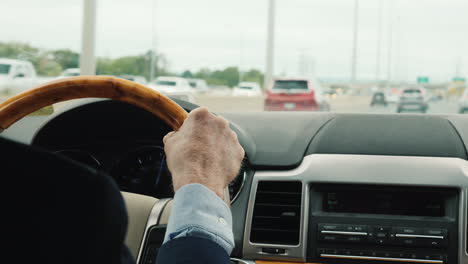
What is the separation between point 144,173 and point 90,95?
2.86 feet

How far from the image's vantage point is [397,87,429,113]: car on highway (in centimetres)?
3123

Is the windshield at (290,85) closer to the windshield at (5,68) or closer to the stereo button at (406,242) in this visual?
the windshield at (5,68)

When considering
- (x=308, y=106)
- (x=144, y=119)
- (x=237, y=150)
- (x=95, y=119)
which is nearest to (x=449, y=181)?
(x=144, y=119)

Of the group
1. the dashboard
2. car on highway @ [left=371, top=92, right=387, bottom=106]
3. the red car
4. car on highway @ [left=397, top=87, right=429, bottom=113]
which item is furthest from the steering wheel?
car on highway @ [left=371, top=92, right=387, bottom=106]

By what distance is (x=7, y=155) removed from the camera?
924 mm

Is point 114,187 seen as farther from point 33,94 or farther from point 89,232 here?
point 33,94

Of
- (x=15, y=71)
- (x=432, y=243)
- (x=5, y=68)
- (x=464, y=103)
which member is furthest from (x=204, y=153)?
(x=464, y=103)

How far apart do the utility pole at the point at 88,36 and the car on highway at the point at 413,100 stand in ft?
72.5

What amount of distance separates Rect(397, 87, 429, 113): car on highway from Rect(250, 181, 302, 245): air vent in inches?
1138

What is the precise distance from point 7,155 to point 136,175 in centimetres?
176

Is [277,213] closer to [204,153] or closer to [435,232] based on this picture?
[435,232]

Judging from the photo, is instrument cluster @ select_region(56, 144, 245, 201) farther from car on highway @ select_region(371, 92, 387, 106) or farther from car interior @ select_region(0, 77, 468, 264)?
car on highway @ select_region(371, 92, 387, 106)

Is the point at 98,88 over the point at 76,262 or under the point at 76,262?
over

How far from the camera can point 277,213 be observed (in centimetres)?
313
